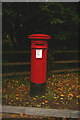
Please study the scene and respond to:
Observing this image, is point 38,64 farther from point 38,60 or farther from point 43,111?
point 43,111

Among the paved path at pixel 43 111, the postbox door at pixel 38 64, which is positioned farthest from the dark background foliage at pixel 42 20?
the paved path at pixel 43 111

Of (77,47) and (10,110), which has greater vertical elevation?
(77,47)

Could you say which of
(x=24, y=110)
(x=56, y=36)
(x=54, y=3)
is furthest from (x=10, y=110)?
(x=54, y=3)

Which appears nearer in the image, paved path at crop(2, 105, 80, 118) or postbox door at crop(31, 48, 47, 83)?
paved path at crop(2, 105, 80, 118)

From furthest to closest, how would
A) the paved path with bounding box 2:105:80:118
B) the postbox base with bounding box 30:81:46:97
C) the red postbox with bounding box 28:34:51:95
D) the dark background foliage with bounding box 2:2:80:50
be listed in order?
the dark background foliage with bounding box 2:2:80:50
the postbox base with bounding box 30:81:46:97
the red postbox with bounding box 28:34:51:95
the paved path with bounding box 2:105:80:118

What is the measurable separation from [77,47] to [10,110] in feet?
15.9

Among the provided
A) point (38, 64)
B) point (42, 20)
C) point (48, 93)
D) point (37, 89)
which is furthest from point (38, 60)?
point (42, 20)

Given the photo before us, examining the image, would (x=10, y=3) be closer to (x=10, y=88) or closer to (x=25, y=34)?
(x=25, y=34)

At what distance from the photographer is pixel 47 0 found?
485 centimetres

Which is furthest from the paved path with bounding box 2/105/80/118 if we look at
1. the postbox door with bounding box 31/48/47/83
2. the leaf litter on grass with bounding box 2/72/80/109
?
the postbox door with bounding box 31/48/47/83

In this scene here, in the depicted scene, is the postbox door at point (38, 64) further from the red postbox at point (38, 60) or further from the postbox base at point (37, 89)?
the postbox base at point (37, 89)

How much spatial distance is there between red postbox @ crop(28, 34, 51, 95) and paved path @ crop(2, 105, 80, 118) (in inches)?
28.4

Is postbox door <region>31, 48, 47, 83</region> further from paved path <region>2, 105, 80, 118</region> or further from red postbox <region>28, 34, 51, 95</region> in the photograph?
paved path <region>2, 105, 80, 118</region>

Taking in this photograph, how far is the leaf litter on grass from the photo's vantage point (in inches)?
145
